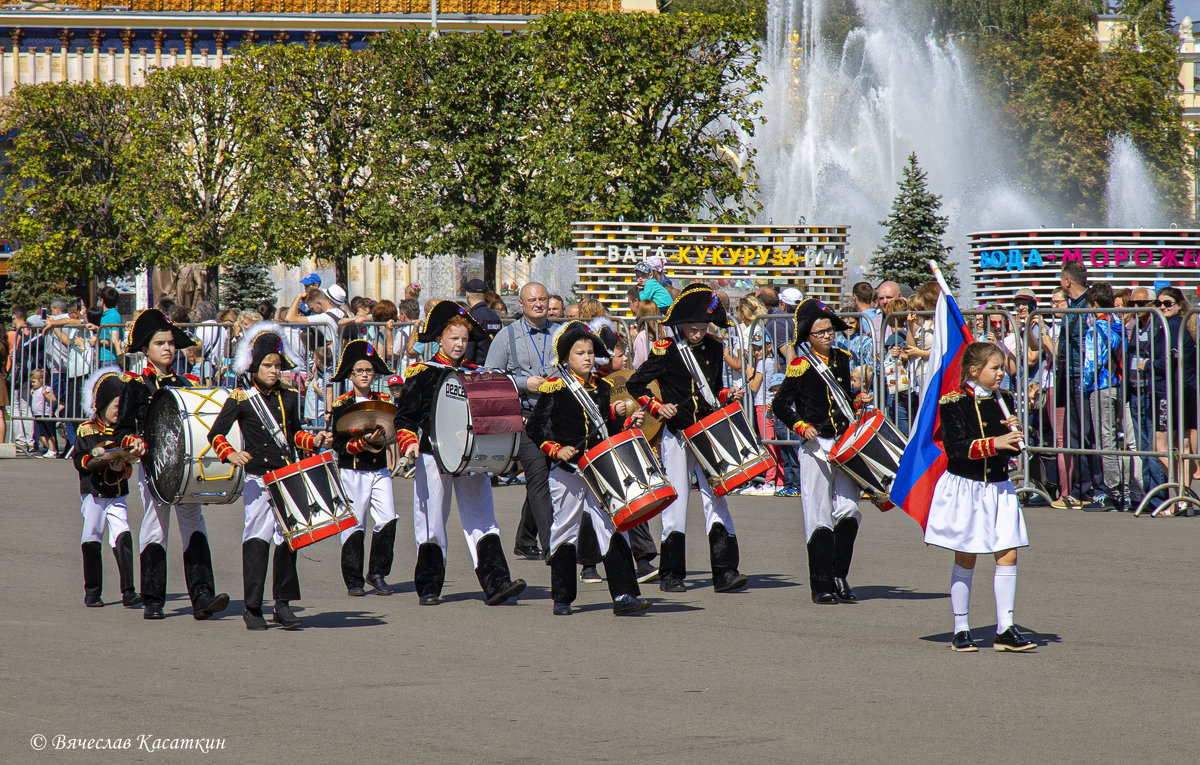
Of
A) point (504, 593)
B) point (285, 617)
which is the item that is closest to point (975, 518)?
point (504, 593)

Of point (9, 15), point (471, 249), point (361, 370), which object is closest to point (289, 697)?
point (361, 370)

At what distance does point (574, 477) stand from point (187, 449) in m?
2.19

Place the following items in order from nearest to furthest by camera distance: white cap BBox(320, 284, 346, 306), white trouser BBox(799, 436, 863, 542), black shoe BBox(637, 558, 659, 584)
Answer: white trouser BBox(799, 436, 863, 542), black shoe BBox(637, 558, 659, 584), white cap BBox(320, 284, 346, 306)

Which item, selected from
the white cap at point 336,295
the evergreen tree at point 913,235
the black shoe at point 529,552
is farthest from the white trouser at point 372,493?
the evergreen tree at point 913,235

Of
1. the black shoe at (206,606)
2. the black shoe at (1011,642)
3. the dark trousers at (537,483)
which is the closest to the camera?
the black shoe at (1011,642)

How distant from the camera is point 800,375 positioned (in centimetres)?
980

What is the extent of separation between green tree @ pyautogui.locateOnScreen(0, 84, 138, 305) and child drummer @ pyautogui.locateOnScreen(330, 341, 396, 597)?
142 ft

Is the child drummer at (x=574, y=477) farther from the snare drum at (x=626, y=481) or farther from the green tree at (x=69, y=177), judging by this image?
the green tree at (x=69, y=177)

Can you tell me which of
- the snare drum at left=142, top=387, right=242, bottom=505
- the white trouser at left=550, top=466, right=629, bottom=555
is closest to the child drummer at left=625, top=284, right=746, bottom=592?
the white trouser at left=550, top=466, right=629, bottom=555

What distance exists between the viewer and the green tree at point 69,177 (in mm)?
51531

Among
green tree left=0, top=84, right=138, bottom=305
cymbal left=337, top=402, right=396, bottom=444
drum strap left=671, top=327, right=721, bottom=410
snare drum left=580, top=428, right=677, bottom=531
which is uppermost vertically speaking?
green tree left=0, top=84, right=138, bottom=305

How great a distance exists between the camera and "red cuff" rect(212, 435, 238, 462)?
28.0ft

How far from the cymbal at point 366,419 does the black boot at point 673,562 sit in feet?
6.32

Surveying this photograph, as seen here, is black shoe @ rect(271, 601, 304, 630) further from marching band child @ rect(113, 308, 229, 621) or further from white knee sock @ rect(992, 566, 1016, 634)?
white knee sock @ rect(992, 566, 1016, 634)
